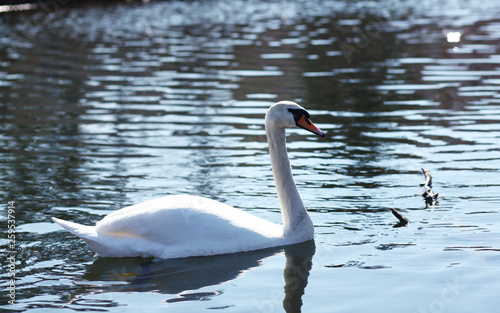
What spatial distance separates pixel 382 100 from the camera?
1741cm

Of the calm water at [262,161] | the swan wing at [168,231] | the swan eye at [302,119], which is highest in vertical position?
the swan eye at [302,119]

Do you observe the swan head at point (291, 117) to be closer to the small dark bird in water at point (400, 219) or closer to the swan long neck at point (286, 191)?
the swan long neck at point (286, 191)

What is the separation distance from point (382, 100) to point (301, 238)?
9565mm

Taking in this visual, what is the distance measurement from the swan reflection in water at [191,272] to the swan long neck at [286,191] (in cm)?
21

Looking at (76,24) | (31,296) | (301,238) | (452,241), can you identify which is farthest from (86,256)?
(76,24)

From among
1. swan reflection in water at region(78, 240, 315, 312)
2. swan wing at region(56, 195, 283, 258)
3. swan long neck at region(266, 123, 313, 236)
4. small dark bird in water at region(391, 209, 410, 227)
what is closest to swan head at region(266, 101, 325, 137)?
swan long neck at region(266, 123, 313, 236)

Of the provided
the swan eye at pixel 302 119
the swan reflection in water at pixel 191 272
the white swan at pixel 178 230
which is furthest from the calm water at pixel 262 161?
the swan eye at pixel 302 119

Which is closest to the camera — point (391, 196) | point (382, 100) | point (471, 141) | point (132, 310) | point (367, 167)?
point (132, 310)

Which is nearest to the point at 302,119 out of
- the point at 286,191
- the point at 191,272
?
the point at 286,191

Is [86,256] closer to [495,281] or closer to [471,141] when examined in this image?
[495,281]

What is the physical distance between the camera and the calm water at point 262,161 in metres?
7.17

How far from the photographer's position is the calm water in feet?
23.5

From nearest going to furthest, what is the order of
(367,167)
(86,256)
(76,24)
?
(86,256) < (367,167) < (76,24)

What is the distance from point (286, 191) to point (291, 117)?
0.77 meters
